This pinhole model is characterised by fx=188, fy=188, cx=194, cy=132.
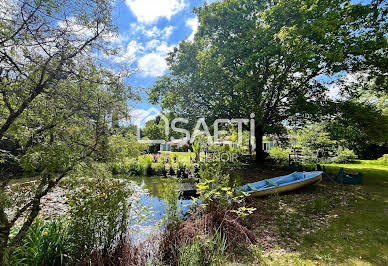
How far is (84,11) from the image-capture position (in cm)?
228

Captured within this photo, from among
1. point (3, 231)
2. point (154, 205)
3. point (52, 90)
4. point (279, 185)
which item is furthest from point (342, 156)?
point (3, 231)

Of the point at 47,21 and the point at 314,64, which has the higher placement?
the point at 314,64

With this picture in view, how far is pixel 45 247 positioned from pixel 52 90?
2.23 meters

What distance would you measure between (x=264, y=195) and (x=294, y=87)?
661 centimetres

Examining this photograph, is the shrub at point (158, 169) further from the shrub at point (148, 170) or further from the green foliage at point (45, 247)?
the green foliage at point (45, 247)

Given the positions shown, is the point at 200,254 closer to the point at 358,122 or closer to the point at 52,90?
the point at 52,90

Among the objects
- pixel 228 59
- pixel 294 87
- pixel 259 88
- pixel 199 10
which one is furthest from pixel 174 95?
pixel 294 87

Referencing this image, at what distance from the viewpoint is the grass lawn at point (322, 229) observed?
308 centimetres

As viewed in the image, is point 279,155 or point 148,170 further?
point 279,155

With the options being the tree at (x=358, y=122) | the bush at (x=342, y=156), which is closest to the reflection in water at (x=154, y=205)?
the tree at (x=358, y=122)

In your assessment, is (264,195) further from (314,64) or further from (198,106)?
(198,106)

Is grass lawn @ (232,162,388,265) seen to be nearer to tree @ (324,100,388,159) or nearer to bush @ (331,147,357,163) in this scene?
tree @ (324,100,388,159)

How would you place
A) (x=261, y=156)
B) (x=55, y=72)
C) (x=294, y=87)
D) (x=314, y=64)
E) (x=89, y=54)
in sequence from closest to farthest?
(x=55, y=72) → (x=89, y=54) → (x=314, y=64) → (x=294, y=87) → (x=261, y=156)

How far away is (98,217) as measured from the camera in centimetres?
276
